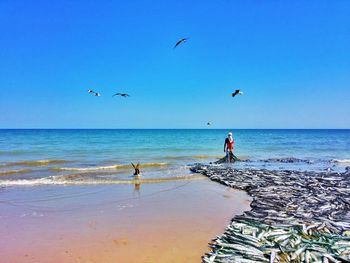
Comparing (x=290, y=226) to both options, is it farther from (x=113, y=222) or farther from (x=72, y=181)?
(x=72, y=181)

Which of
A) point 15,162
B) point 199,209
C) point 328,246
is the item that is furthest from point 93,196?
point 15,162

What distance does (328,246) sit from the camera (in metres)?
7.04

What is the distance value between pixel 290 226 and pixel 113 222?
16.6ft

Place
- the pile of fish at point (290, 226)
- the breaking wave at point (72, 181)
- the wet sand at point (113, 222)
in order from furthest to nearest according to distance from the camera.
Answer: the breaking wave at point (72, 181)
the wet sand at point (113, 222)
the pile of fish at point (290, 226)

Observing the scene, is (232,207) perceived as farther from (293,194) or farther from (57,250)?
(57,250)

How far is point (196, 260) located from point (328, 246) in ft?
9.61

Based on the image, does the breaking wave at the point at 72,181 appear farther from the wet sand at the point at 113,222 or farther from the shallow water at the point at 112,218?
the wet sand at the point at 113,222

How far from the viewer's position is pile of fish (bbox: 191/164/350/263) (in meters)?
6.66

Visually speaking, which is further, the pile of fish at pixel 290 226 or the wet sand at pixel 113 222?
the wet sand at pixel 113 222

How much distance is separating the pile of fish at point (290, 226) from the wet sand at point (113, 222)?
2.16 feet

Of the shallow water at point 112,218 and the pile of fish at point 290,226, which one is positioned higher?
the pile of fish at point 290,226

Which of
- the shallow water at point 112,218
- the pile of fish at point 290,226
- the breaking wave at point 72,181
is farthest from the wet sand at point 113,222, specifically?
the breaking wave at point 72,181

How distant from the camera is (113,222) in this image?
9.66 meters

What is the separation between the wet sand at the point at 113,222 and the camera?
24.5ft
